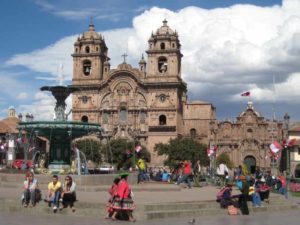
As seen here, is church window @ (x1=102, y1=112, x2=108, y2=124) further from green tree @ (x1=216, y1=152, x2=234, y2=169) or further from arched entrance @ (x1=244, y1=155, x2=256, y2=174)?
arched entrance @ (x1=244, y1=155, x2=256, y2=174)

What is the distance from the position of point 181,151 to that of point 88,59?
21.6m

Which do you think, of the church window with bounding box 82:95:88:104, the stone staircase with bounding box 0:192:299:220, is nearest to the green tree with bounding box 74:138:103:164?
the church window with bounding box 82:95:88:104

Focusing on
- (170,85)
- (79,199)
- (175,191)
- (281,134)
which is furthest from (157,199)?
(281,134)

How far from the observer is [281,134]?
73438 millimetres

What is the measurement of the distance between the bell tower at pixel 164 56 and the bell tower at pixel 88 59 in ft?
24.6

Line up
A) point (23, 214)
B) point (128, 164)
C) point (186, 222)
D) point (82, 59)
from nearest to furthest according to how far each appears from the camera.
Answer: point (186, 222) < point (23, 214) < point (128, 164) < point (82, 59)

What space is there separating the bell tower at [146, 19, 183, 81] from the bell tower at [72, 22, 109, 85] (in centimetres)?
750

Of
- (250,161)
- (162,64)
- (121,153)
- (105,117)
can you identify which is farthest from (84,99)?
(250,161)

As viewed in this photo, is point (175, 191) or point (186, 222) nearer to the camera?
point (186, 222)

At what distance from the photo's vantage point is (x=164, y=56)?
71.8 meters

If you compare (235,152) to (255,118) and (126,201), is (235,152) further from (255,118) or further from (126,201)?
(126,201)

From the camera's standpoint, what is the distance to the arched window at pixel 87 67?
7556 cm

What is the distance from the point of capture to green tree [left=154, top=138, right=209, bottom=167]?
204 ft

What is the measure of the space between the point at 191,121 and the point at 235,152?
7.82 meters
